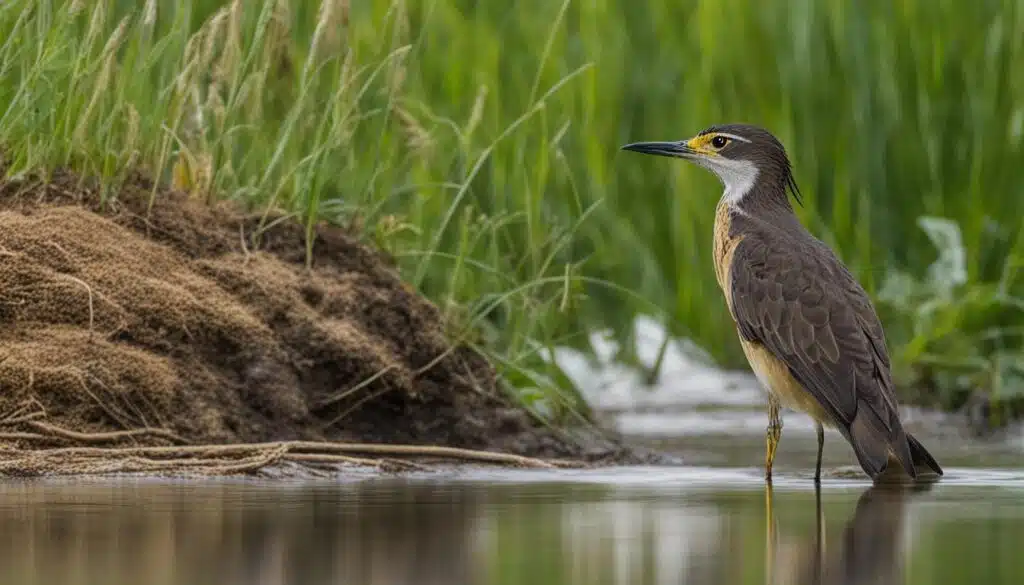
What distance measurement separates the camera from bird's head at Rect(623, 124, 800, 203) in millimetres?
8914

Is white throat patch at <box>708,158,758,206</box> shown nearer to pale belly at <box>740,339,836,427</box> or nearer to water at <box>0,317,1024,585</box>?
pale belly at <box>740,339,836,427</box>

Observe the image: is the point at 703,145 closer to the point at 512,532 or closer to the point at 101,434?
the point at 101,434

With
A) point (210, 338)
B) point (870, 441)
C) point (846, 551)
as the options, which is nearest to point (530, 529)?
point (846, 551)

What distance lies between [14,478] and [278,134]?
241cm

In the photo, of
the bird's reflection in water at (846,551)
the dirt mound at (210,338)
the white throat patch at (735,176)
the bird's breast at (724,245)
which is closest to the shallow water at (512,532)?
the bird's reflection in water at (846,551)

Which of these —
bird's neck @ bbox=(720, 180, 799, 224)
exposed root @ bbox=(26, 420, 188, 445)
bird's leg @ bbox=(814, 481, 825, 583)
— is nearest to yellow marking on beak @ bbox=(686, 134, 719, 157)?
bird's neck @ bbox=(720, 180, 799, 224)

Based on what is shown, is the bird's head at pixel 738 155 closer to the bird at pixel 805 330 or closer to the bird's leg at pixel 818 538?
the bird at pixel 805 330

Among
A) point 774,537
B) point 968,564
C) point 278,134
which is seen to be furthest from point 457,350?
point 968,564

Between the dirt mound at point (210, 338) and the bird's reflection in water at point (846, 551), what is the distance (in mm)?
2463

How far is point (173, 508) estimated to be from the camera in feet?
19.8

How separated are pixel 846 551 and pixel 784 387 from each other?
2.86 metres

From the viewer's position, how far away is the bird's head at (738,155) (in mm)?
8914

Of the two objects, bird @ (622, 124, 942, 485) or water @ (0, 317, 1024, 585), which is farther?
bird @ (622, 124, 942, 485)

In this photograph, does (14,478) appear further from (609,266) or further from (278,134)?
(609,266)
